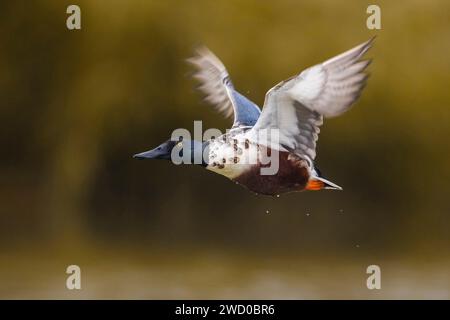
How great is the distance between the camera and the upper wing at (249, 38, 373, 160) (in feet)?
5.09

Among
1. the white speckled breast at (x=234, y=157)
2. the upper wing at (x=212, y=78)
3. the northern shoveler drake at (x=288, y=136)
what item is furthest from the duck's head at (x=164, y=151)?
the upper wing at (x=212, y=78)

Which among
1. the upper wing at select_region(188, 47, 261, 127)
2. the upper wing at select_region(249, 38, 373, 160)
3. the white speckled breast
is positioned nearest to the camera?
the upper wing at select_region(249, 38, 373, 160)

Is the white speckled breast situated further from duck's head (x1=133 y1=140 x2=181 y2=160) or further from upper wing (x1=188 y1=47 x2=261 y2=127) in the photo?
upper wing (x1=188 y1=47 x2=261 y2=127)

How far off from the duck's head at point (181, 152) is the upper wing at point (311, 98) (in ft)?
0.40

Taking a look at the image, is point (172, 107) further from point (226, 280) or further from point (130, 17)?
point (226, 280)

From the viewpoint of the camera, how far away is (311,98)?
1.60 metres

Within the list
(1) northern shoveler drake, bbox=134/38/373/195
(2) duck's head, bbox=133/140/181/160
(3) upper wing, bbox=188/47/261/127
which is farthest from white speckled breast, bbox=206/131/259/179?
(3) upper wing, bbox=188/47/261/127

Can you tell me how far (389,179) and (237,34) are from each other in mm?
888

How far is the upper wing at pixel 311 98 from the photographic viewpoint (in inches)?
61.1

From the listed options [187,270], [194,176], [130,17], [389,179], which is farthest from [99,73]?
[389,179]

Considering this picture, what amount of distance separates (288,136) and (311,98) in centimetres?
10

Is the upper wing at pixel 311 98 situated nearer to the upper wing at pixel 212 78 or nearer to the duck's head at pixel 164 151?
the duck's head at pixel 164 151

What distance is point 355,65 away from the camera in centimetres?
155

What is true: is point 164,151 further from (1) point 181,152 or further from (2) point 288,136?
(2) point 288,136
